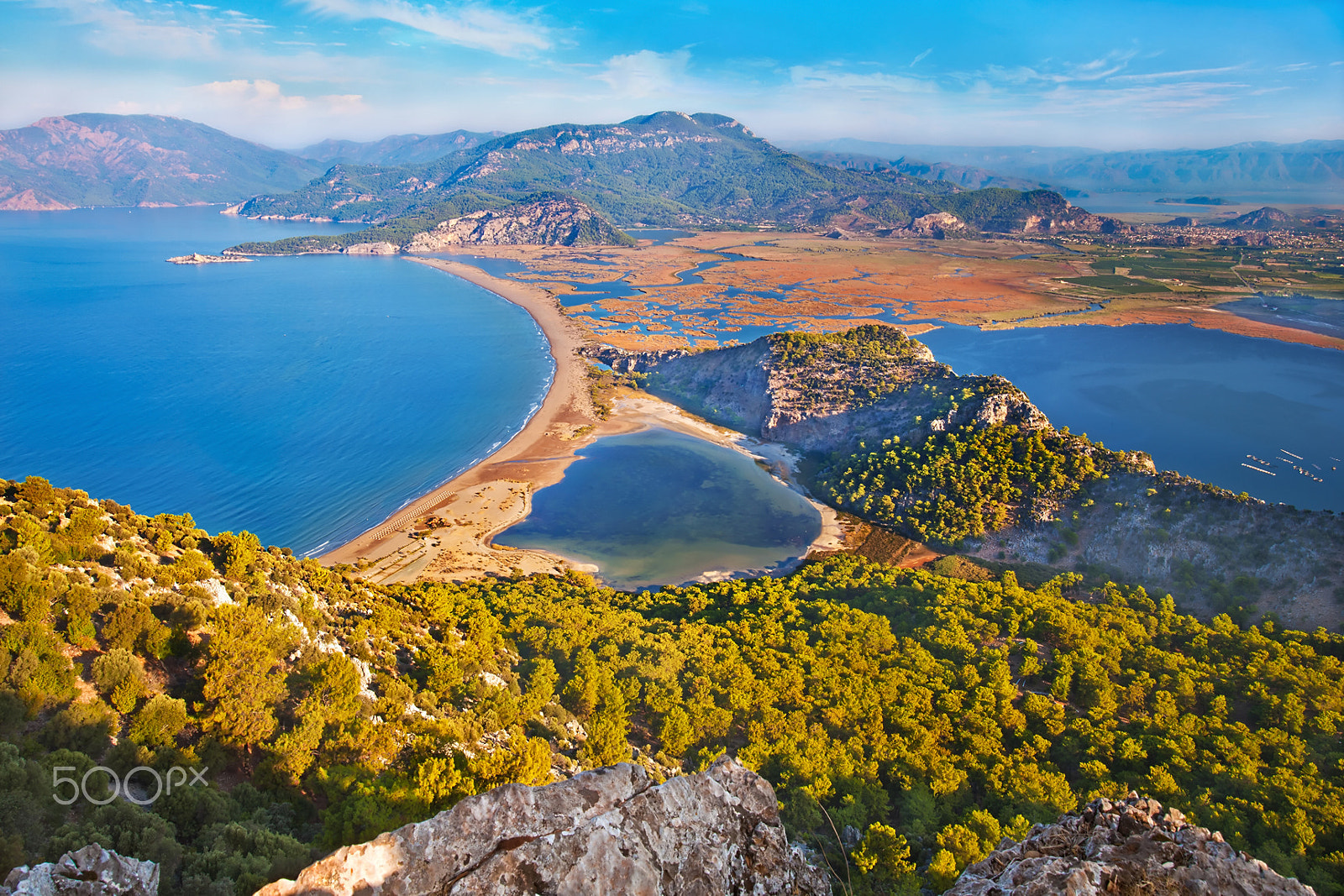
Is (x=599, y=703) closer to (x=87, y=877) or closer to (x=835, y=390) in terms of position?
(x=87, y=877)

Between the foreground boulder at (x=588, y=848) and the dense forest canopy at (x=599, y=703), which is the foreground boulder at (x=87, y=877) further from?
the foreground boulder at (x=588, y=848)

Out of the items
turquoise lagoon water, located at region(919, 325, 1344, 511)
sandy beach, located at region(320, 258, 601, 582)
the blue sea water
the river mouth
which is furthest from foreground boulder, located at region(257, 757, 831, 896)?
the river mouth

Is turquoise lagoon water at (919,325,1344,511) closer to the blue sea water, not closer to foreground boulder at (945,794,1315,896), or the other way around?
foreground boulder at (945,794,1315,896)

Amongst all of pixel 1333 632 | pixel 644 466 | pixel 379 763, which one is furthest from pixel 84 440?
pixel 1333 632

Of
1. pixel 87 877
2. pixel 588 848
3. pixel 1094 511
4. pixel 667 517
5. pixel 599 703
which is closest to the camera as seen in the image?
pixel 87 877

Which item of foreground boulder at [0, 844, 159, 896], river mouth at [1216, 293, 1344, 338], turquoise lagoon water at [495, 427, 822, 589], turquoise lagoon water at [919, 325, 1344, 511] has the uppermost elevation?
river mouth at [1216, 293, 1344, 338]

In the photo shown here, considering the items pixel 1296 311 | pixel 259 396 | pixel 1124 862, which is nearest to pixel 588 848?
pixel 1124 862

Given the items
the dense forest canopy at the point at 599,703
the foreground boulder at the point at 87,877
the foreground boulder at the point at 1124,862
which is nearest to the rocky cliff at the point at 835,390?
the dense forest canopy at the point at 599,703

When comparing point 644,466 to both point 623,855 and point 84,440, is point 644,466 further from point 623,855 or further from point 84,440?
point 84,440
